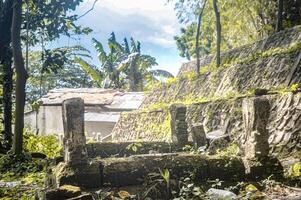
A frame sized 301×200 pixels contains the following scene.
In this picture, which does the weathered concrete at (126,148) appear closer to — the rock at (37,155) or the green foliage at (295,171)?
the rock at (37,155)

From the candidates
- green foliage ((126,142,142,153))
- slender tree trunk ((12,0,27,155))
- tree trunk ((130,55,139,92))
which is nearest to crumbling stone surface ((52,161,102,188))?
slender tree trunk ((12,0,27,155))

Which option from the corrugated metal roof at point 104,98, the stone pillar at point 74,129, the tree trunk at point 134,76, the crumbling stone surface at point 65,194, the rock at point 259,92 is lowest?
the crumbling stone surface at point 65,194

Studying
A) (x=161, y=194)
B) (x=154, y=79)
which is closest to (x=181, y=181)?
(x=161, y=194)

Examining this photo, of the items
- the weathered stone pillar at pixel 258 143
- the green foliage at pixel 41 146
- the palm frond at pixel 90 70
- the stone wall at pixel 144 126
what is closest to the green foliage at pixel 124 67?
the palm frond at pixel 90 70

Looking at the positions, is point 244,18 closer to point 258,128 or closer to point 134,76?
point 134,76

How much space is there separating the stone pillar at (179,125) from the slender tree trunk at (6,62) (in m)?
5.42

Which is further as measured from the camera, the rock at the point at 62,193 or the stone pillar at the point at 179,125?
the stone pillar at the point at 179,125

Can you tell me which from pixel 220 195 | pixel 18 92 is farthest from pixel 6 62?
pixel 220 195

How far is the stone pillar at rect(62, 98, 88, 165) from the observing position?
6.77m

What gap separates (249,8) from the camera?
910 inches

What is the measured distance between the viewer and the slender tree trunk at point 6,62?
474 inches

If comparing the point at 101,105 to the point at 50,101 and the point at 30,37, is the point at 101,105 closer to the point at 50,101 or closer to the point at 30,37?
the point at 50,101

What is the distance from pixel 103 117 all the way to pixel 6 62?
49.1ft

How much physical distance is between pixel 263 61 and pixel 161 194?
867cm
